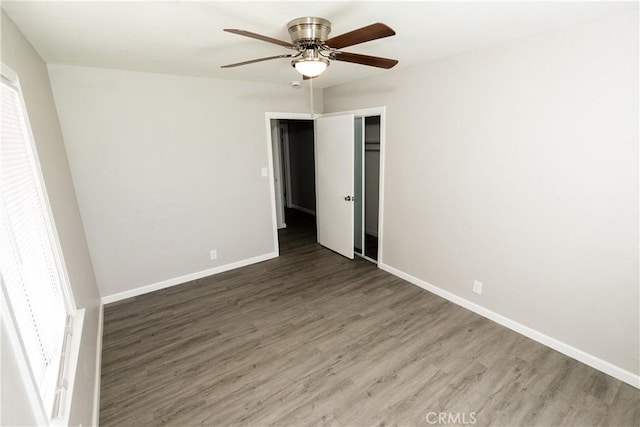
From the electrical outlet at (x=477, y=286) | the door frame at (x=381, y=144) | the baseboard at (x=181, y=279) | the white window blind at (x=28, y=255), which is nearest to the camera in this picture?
the white window blind at (x=28, y=255)

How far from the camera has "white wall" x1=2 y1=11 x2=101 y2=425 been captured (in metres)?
1.62

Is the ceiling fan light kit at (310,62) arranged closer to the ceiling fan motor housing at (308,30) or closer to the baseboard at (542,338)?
the ceiling fan motor housing at (308,30)

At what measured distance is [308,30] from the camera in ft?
5.91

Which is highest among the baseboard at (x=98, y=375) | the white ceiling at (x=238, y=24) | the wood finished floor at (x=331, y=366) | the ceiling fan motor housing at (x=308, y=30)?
the white ceiling at (x=238, y=24)

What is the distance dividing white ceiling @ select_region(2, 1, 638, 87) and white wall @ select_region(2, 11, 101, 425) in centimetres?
18

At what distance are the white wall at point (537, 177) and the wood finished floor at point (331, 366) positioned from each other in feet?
1.24

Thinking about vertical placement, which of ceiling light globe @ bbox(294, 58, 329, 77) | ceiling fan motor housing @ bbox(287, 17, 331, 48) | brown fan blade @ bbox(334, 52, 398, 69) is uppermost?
ceiling fan motor housing @ bbox(287, 17, 331, 48)

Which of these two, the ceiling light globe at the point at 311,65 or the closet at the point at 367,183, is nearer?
the ceiling light globe at the point at 311,65

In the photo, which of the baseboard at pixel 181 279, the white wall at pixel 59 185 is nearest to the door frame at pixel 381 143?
the baseboard at pixel 181 279

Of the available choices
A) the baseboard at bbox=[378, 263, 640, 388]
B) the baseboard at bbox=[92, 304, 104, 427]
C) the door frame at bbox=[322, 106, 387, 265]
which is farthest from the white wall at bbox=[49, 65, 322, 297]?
the baseboard at bbox=[378, 263, 640, 388]

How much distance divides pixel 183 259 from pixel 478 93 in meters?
3.48

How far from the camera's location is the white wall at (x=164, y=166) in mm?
2828

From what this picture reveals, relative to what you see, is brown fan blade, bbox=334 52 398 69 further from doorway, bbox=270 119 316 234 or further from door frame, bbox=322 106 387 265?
doorway, bbox=270 119 316 234

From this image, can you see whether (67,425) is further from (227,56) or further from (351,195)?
(351,195)
